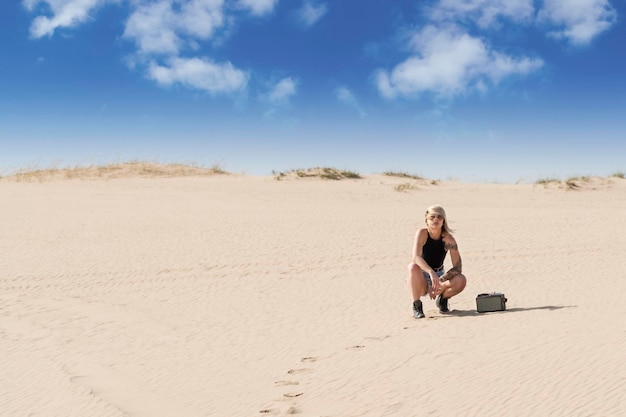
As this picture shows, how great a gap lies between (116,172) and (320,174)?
387 inches

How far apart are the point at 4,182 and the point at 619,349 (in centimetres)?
2841

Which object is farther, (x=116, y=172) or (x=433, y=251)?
(x=116, y=172)

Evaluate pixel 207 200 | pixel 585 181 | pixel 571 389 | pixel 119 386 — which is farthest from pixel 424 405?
pixel 585 181

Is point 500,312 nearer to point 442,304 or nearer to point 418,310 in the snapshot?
point 442,304

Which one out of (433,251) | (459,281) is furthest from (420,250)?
(459,281)

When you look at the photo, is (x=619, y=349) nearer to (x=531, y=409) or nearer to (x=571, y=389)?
(x=571, y=389)

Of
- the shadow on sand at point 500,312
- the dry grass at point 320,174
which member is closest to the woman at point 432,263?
the shadow on sand at point 500,312

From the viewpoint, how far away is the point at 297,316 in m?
9.19

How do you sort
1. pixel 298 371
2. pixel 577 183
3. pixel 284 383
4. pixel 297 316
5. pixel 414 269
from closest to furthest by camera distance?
pixel 284 383, pixel 298 371, pixel 414 269, pixel 297 316, pixel 577 183

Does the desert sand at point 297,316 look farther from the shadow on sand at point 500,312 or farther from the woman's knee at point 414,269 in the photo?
the woman's knee at point 414,269

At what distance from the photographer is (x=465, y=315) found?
7.84 m

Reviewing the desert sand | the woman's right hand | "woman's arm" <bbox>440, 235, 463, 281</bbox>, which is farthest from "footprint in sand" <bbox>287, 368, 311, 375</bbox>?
"woman's arm" <bbox>440, 235, 463, 281</bbox>

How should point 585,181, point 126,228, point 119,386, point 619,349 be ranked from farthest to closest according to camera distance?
point 585,181 < point 126,228 < point 119,386 < point 619,349

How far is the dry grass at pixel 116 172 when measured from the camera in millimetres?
30125
